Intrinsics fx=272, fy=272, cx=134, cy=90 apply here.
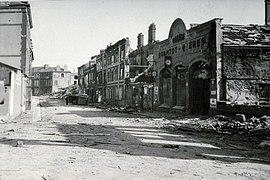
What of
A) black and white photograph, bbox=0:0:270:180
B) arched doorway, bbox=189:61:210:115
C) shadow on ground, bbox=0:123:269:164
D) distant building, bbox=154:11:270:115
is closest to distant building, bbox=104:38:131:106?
black and white photograph, bbox=0:0:270:180

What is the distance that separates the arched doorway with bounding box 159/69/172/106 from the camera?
83.1 ft

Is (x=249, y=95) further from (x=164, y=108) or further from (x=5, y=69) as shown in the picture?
(x=5, y=69)

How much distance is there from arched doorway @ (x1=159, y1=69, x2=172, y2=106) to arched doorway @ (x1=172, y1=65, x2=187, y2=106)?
0.71 m

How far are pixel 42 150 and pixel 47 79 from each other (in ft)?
296

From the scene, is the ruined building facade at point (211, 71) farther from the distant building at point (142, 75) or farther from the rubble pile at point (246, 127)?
the rubble pile at point (246, 127)

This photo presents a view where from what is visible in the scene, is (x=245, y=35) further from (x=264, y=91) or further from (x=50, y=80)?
(x=50, y=80)

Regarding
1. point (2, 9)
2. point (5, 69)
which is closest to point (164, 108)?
point (5, 69)

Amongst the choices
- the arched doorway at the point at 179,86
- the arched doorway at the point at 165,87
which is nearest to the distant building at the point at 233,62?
the arched doorway at the point at 179,86

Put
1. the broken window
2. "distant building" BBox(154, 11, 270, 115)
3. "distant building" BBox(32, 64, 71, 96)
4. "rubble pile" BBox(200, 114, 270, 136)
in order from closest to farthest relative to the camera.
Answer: "rubble pile" BBox(200, 114, 270, 136), "distant building" BBox(154, 11, 270, 115), the broken window, "distant building" BBox(32, 64, 71, 96)

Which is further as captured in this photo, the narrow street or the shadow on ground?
the shadow on ground

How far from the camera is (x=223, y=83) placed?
18.4 metres

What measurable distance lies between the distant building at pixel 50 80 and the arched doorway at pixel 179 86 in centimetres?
7298

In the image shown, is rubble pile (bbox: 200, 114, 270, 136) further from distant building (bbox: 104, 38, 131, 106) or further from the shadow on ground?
distant building (bbox: 104, 38, 131, 106)

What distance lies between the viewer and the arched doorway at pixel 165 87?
2533cm
